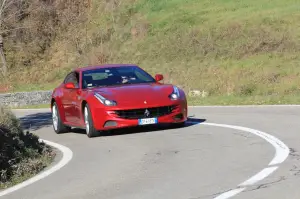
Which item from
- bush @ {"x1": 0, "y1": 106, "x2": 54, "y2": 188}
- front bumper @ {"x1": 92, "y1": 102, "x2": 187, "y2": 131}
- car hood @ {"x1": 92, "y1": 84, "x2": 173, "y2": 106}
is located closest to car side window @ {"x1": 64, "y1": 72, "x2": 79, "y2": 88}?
car hood @ {"x1": 92, "y1": 84, "x2": 173, "y2": 106}

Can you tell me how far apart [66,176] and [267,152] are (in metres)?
2.68

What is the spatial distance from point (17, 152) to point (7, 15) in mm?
43781

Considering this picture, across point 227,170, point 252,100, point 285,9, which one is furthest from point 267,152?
point 285,9

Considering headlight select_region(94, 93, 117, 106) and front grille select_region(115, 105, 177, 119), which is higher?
headlight select_region(94, 93, 117, 106)

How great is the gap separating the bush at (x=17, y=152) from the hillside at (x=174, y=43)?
8.59 metres

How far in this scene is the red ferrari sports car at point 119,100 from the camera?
12711 millimetres

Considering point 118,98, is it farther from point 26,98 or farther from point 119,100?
point 26,98

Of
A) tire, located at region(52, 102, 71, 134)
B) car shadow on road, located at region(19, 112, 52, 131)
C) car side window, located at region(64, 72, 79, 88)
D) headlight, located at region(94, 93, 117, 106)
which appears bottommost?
car shadow on road, located at region(19, 112, 52, 131)

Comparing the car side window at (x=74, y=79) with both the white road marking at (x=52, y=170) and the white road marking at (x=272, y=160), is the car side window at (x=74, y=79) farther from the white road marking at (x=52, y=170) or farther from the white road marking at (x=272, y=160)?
the white road marking at (x=272, y=160)

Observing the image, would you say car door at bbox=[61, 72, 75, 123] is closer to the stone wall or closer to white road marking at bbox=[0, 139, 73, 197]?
white road marking at bbox=[0, 139, 73, 197]

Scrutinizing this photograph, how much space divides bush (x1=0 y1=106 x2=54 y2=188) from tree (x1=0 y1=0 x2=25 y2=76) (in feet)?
123

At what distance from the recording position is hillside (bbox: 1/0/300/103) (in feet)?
101

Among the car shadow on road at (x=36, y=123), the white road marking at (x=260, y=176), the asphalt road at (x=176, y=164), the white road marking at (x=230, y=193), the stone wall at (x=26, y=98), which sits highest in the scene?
the white road marking at (x=230, y=193)

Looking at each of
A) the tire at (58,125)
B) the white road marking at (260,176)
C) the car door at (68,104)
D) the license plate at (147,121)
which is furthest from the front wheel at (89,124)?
the white road marking at (260,176)
